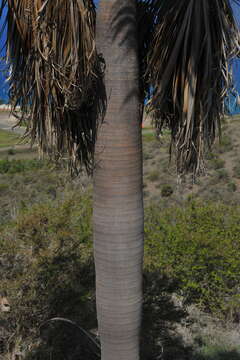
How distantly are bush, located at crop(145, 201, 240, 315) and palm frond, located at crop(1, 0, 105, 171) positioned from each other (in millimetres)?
4932

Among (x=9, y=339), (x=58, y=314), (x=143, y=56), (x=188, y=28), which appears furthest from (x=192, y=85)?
(x=58, y=314)

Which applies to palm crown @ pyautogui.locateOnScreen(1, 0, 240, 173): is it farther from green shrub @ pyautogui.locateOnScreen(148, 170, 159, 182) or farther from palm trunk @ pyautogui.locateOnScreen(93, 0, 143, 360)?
green shrub @ pyautogui.locateOnScreen(148, 170, 159, 182)

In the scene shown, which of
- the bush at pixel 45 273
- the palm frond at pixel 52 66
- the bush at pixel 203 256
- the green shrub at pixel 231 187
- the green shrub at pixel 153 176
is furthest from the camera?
the green shrub at pixel 153 176

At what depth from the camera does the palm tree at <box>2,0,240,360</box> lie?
2.45m

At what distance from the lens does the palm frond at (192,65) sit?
253cm

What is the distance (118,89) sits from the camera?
2.52 m

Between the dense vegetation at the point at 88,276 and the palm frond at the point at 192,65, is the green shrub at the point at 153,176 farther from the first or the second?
the palm frond at the point at 192,65

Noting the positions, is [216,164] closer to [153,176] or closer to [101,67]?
[153,176]

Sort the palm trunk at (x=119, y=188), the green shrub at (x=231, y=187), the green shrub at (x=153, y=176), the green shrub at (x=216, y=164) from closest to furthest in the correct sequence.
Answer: the palm trunk at (x=119, y=188) → the green shrub at (x=231, y=187) → the green shrub at (x=153, y=176) → the green shrub at (x=216, y=164)

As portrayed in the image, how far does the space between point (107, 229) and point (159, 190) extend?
21597mm

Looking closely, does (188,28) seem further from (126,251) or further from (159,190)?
(159,190)

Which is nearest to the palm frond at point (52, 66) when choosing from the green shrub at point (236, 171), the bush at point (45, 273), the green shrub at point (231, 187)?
the bush at point (45, 273)

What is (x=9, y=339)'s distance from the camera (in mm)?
5273

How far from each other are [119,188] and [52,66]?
0.91 m
